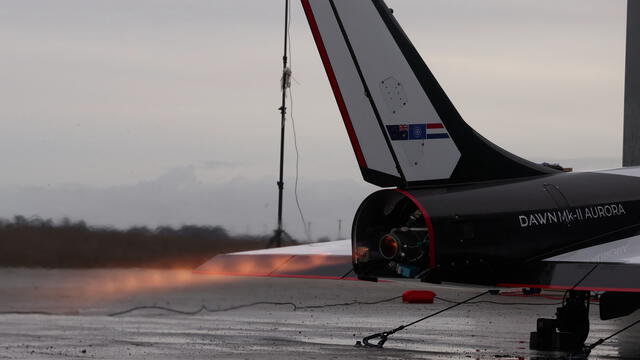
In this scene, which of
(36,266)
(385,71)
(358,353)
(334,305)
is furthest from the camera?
(334,305)

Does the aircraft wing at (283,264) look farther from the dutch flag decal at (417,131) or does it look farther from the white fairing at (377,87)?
the dutch flag decal at (417,131)

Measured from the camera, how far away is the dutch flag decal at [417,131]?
42.8 feet

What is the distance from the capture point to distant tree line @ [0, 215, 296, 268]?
1648 centimetres

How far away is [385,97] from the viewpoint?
13055 mm

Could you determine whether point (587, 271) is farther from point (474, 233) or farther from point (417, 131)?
point (417, 131)

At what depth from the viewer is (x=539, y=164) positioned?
14953 millimetres

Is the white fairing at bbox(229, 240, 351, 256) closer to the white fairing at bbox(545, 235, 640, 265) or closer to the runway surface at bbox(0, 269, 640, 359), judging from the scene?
the runway surface at bbox(0, 269, 640, 359)

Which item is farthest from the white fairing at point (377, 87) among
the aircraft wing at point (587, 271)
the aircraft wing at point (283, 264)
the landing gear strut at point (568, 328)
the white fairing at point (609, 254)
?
the landing gear strut at point (568, 328)

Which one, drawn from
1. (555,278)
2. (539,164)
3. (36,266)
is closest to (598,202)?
(539,164)

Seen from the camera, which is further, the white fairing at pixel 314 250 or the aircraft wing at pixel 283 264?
the white fairing at pixel 314 250

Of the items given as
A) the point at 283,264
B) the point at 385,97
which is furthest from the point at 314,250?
the point at 385,97

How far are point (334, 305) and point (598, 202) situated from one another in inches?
263

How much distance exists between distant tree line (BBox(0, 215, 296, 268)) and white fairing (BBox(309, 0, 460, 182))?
468cm

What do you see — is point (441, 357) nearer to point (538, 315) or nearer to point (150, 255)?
point (150, 255)
